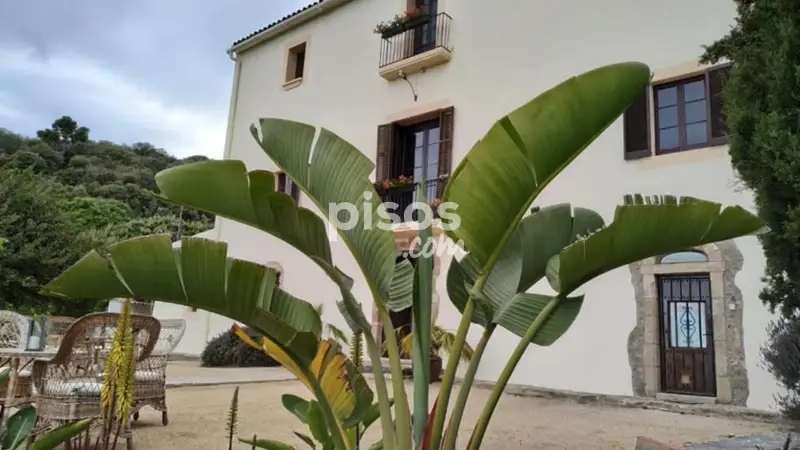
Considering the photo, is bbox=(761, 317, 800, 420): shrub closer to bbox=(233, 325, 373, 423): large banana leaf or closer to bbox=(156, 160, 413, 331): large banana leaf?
bbox=(233, 325, 373, 423): large banana leaf

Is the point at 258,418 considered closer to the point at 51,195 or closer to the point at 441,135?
the point at 441,135

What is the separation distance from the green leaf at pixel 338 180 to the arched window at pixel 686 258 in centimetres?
628

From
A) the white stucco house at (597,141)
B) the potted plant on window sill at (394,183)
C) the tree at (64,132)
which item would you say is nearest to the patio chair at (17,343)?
the white stucco house at (597,141)

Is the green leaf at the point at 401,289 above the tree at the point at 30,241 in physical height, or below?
below

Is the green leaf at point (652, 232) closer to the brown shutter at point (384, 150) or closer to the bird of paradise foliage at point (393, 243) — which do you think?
the bird of paradise foliage at point (393, 243)

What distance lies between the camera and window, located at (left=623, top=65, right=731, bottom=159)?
7613mm

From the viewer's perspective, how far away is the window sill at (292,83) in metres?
13.4

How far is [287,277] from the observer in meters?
12.4

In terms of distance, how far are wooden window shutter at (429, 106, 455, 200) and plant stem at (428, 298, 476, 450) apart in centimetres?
813

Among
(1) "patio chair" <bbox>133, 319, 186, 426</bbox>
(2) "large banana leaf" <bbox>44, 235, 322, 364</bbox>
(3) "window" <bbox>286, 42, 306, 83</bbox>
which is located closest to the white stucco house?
(3) "window" <bbox>286, 42, 306, 83</bbox>

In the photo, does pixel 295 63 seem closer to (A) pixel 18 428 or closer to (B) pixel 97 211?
(A) pixel 18 428

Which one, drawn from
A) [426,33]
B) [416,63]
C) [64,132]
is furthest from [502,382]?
[64,132]

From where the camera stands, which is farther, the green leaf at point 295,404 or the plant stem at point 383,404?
the green leaf at point 295,404

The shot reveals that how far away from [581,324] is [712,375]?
174 centimetres
